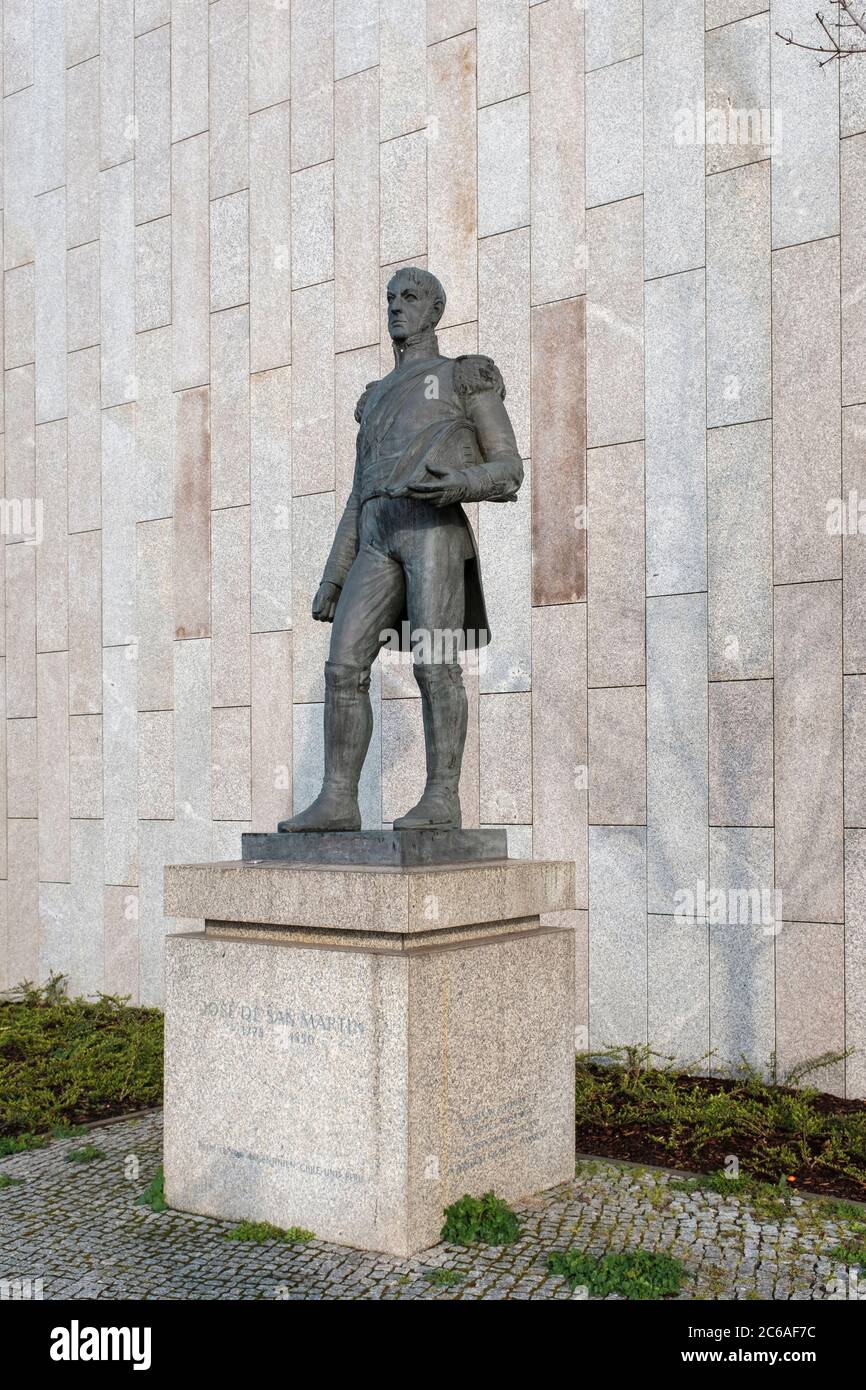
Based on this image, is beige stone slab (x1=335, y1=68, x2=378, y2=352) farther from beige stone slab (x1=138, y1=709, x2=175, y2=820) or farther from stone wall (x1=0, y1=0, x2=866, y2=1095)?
beige stone slab (x1=138, y1=709, x2=175, y2=820)

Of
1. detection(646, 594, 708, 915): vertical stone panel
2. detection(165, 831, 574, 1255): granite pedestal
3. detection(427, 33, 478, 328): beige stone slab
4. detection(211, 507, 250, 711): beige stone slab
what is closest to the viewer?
detection(165, 831, 574, 1255): granite pedestal

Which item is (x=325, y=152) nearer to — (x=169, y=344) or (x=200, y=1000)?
(x=169, y=344)

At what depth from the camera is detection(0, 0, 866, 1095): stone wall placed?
8.84 metres

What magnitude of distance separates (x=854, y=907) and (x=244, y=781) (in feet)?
17.8

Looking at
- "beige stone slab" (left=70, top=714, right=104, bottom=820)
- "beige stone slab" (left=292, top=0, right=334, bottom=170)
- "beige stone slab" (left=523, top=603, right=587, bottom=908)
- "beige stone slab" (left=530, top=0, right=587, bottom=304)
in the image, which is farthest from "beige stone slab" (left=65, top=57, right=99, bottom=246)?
"beige stone slab" (left=523, top=603, right=587, bottom=908)

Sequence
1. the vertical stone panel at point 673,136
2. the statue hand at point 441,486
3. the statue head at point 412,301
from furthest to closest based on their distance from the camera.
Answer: the vertical stone panel at point 673,136
the statue head at point 412,301
the statue hand at point 441,486

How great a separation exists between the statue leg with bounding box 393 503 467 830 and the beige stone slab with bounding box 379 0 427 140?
553 cm

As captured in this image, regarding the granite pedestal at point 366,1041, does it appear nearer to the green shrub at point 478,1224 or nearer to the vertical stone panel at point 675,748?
the green shrub at point 478,1224

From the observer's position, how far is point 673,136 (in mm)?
9461

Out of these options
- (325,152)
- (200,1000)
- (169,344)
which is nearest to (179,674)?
(169,344)

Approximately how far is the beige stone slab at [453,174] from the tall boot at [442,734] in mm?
4741

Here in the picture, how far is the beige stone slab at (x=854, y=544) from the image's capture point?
8.53 metres

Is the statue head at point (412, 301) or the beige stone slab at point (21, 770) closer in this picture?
the statue head at point (412, 301)

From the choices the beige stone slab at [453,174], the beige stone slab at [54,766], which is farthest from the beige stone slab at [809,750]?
the beige stone slab at [54,766]
